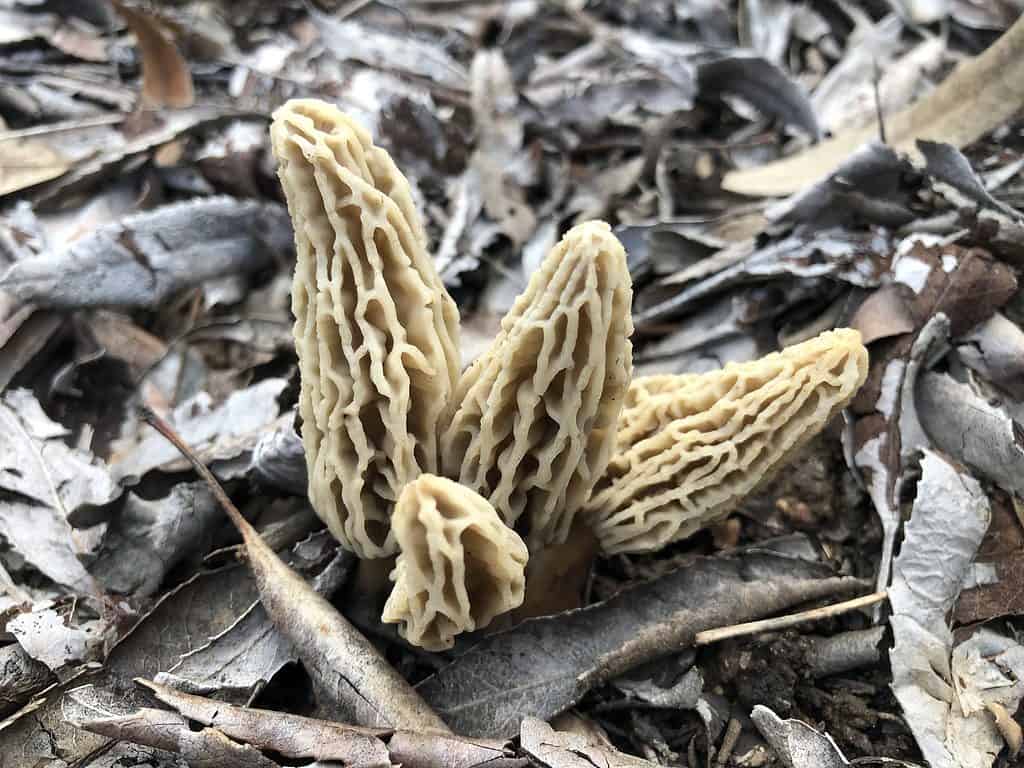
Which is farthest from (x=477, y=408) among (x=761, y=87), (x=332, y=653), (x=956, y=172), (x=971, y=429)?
(x=761, y=87)

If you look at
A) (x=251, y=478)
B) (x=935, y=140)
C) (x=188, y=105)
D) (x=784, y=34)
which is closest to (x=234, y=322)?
(x=251, y=478)

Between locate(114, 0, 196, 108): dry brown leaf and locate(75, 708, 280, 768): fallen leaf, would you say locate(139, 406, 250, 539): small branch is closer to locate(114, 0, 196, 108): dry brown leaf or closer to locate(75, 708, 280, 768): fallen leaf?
locate(75, 708, 280, 768): fallen leaf

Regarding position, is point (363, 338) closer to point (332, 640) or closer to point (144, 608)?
point (332, 640)

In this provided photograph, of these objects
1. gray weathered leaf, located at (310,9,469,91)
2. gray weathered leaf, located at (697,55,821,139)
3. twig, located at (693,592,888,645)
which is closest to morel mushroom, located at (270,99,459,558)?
twig, located at (693,592,888,645)

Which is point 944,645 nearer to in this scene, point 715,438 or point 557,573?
point 715,438

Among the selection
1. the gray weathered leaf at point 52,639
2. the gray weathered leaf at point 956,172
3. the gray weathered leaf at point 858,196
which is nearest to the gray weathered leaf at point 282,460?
the gray weathered leaf at point 52,639

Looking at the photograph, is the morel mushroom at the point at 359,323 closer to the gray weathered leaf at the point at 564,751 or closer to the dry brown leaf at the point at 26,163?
the gray weathered leaf at the point at 564,751

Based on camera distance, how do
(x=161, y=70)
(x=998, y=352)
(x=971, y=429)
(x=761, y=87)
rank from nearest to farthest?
(x=971, y=429)
(x=998, y=352)
(x=161, y=70)
(x=761, y=87)
